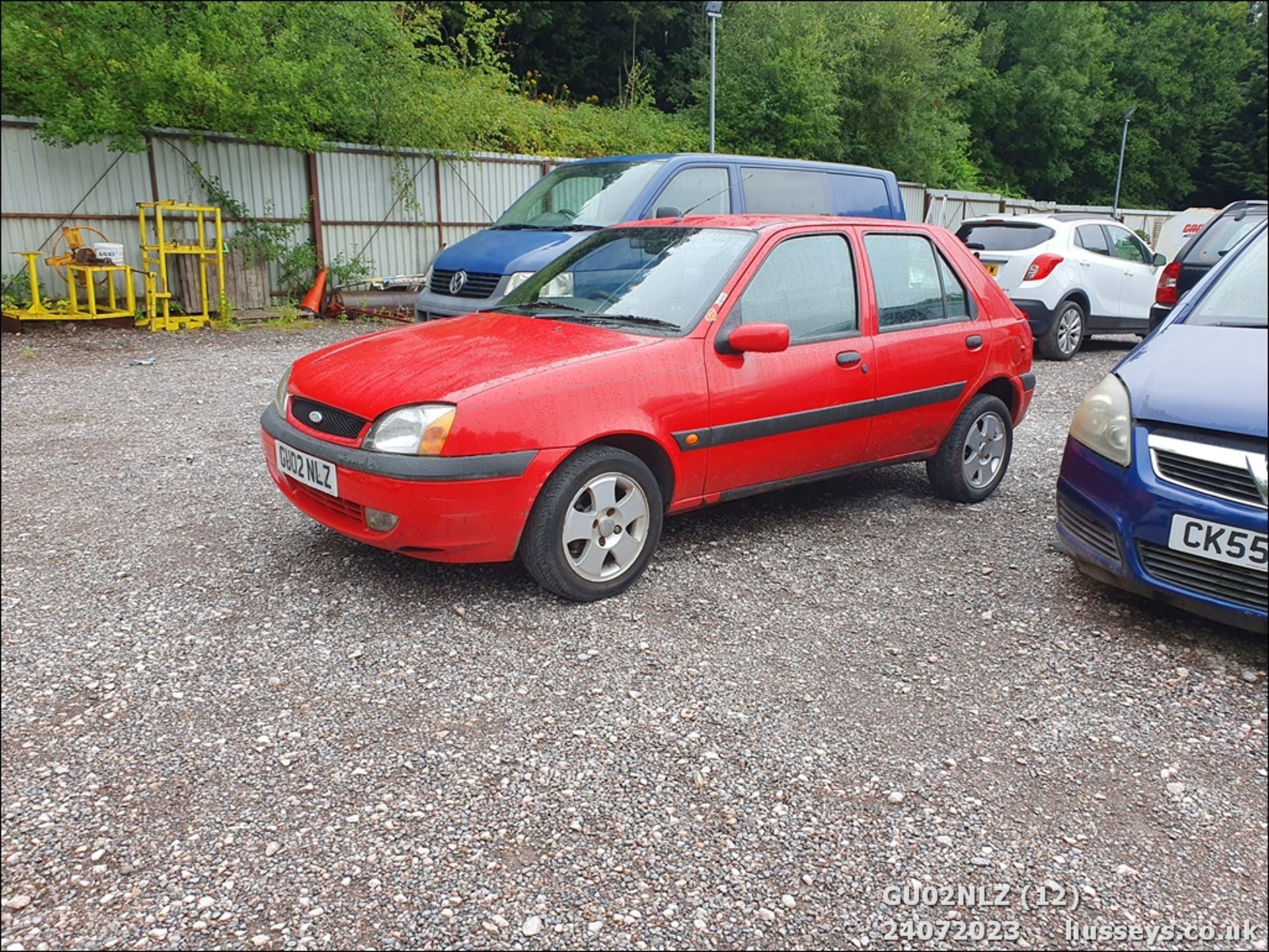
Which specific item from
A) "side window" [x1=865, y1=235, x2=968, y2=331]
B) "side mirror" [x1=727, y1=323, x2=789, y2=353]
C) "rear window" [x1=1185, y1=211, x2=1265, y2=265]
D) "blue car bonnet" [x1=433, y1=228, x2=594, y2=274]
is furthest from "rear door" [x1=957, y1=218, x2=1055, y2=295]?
"side mirror" [x1=727, y1=323, x2=789, y2=353]

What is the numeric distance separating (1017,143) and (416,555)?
125 feet

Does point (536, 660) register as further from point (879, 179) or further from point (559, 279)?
point (879, 179)

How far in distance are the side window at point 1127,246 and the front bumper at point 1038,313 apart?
148 cm

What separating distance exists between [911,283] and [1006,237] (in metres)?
6.81

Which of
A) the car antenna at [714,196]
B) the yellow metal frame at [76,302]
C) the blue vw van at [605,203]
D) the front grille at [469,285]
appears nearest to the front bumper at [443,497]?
the blue vw van at [605,203]

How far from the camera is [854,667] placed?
326cm

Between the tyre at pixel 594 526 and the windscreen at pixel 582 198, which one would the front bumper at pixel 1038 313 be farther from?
the tyre at pixel 594 526

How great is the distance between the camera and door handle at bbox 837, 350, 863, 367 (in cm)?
438

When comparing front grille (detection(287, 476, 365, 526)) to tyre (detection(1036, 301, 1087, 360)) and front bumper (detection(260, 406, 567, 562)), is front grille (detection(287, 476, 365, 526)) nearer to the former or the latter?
front bumper (detection(260, 406, 567, 562))

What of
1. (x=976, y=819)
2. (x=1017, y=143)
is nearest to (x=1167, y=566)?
(x=976, y=819)

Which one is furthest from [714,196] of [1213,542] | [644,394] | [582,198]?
[1213,542]

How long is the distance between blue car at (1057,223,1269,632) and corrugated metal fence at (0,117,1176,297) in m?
10.5

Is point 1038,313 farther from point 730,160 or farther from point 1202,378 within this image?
point 1202,378

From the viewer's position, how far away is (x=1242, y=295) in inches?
41.4
